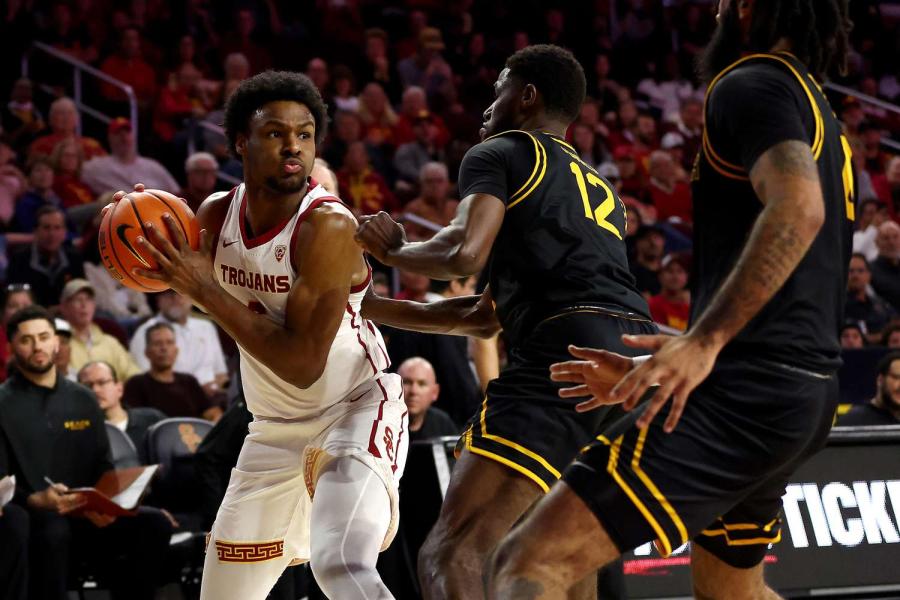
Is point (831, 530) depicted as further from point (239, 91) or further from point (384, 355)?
point (239, 91)

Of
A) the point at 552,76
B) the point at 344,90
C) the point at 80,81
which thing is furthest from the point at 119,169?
the point at 552,76

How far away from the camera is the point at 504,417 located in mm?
3604

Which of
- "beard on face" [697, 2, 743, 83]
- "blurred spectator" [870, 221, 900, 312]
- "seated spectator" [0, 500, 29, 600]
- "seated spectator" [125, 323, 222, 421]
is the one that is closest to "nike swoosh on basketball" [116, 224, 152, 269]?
"beard on face" [697, 2, 743, 83]

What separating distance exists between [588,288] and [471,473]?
707 millimetres

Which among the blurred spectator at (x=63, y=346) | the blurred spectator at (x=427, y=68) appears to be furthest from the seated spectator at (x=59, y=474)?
the blurred spectator at (x=427, y=68)

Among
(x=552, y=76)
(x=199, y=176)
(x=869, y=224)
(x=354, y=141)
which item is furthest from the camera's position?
(x=869, y=224)

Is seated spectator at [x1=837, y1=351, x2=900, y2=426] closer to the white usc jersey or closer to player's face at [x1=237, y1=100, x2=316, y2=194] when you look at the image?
the white usc jersey

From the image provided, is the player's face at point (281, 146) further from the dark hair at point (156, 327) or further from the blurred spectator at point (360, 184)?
the blurred spectator at point (360, 184)

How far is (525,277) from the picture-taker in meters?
3.78

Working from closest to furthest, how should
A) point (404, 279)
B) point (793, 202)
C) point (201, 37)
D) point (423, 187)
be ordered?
point (793, 202)
point (404, 279)
point (423, 187)
point (201, 37)

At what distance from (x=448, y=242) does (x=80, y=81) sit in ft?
29.2

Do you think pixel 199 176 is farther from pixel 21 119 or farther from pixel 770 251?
pixel 770 251

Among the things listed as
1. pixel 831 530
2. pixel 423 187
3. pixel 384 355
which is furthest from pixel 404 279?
pixel 384 355

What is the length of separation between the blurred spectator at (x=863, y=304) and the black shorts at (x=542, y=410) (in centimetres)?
676
